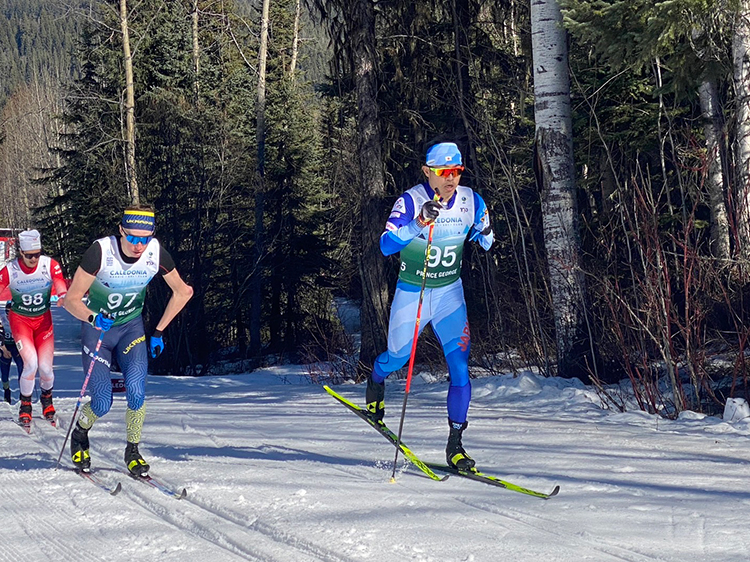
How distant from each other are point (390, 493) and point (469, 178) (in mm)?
11207

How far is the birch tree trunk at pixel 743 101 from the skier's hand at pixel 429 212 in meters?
3.55

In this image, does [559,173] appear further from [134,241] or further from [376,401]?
[134,241]

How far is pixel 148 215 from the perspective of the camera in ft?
20.2

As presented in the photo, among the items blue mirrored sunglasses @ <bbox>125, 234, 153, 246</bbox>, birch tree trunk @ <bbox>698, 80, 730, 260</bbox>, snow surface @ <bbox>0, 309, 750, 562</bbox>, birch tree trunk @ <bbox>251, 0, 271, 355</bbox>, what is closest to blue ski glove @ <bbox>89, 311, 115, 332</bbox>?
blue mirrored sunglasses @ <bbox>125, 234, 153, 246</bbox>

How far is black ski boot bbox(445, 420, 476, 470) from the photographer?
582cm

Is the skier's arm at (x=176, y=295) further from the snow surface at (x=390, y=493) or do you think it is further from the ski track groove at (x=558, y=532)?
the ski track groove at (x=558, y=532)

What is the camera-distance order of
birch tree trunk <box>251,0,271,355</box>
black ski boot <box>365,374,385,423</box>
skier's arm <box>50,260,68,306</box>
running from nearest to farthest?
Answer: black ski boot <box>365,374,385,423</box>, skier's arm <box>50,260,68,306</box>, birch tree trunk <box>251,0,271,355</box>

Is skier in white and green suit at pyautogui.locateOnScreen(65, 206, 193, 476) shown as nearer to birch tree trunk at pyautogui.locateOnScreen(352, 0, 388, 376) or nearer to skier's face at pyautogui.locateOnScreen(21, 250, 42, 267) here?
skier's face at pyautogui.locateOnScreen(21, 250, 42, 267)

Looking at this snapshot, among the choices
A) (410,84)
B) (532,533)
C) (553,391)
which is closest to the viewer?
(532,533)

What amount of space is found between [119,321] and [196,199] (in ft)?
58.1

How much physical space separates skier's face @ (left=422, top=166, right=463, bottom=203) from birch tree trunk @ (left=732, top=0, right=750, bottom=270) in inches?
129

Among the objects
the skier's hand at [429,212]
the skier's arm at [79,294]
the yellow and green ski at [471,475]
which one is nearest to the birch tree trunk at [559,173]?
the yellow and green ski at [471,475]

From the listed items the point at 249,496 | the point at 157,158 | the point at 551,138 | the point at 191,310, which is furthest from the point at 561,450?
the point at 157,158

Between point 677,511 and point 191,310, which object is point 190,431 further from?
point 191,310
